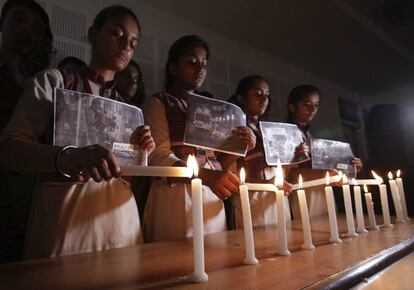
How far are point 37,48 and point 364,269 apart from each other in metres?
1.55

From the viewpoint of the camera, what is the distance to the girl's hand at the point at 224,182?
30.7 inches

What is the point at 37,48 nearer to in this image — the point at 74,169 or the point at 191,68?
the point at 191,68

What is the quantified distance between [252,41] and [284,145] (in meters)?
1.94

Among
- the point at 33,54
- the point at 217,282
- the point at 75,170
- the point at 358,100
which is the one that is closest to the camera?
the point at 217,282

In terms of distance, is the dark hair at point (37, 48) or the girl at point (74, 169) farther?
the dark hair at point (37, 48)

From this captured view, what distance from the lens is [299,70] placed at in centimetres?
371

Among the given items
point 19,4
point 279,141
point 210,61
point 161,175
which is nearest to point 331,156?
point 279,141

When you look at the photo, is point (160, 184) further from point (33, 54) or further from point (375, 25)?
point (375, 25)

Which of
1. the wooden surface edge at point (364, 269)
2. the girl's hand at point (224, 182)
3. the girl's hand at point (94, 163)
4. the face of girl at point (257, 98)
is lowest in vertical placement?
the wooden surface edge at point (364, 269)

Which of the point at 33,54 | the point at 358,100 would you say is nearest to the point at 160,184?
the point at 33,54

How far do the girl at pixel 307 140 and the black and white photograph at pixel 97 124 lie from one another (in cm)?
101

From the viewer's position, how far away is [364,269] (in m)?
0.55

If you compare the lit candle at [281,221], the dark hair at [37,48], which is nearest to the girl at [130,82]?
the dark hair at [37,48]

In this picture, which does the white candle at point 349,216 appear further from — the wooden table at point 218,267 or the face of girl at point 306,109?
the face of girl at point 306,109
